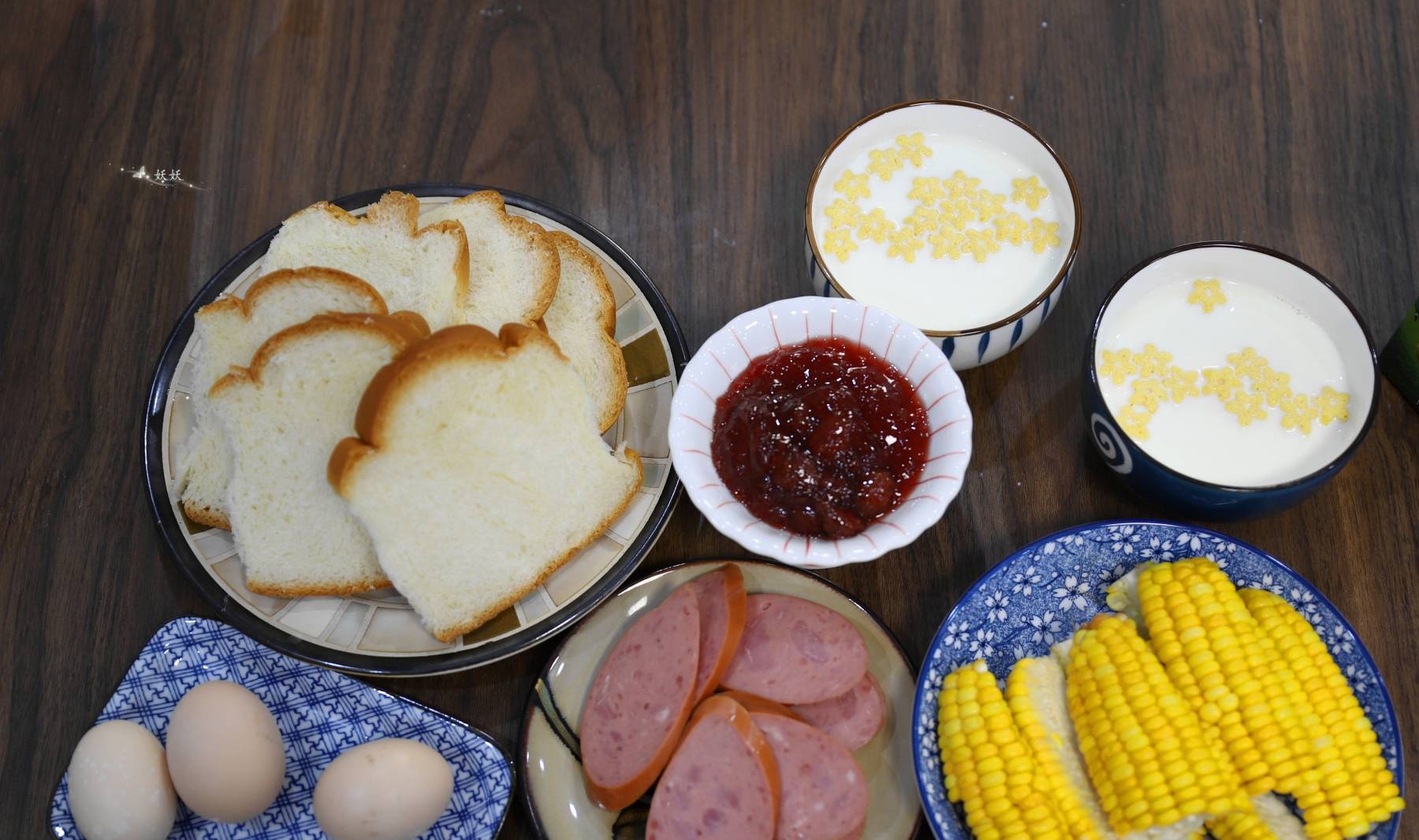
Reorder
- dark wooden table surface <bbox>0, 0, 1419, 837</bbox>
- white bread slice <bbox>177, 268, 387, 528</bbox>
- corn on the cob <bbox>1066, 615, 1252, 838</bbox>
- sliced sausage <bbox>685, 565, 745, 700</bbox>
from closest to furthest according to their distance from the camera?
corn on the cob <bbox>1066, 615, 1252, 838</bbox>
sliced sausage <bbox>685, 565, 745, 700</bbox>
white bread slice <bbox>177, 268, 387, 528</bbox>
dark wooden table surface <bbox>0, 0, 1419, 837</bbox>

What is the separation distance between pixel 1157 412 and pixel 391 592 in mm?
1561

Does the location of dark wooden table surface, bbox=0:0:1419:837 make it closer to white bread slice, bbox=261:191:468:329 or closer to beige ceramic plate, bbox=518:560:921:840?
beige ceramic plate, bbox=518:560:921:840

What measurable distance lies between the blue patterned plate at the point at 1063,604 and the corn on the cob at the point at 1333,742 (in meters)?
0.06

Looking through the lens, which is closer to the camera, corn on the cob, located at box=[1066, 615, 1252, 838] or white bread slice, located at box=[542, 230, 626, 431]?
corn on the cob, located at box=[1066, 615, 1252, 838]

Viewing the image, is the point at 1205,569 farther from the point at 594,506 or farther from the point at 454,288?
the point at 454,288

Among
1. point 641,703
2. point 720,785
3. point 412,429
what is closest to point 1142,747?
point 720,785

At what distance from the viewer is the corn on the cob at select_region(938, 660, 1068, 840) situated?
1.83 metres

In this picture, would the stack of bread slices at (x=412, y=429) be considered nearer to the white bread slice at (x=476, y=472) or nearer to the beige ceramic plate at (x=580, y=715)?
the white bread slice at (x=476, y=472)

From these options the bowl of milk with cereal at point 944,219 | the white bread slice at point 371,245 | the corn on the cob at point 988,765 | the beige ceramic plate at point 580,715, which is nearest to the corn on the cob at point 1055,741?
the corn on the cob at point 988,765

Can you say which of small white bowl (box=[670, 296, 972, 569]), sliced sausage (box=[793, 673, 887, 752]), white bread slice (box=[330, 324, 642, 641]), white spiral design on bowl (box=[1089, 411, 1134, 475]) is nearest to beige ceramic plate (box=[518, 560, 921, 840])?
sliced sausage (box=[793, 673, 887, 752])

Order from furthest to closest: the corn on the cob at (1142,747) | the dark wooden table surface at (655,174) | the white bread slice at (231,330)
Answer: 1. the dark wooden table surface at (655,174)
2. the white bread slice at (231,330)
3. the corn on the cob at (1142,747)

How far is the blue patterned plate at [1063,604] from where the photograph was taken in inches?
76.1

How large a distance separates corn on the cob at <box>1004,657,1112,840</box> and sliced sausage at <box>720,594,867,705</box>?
287mm

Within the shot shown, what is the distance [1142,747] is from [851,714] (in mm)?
509
